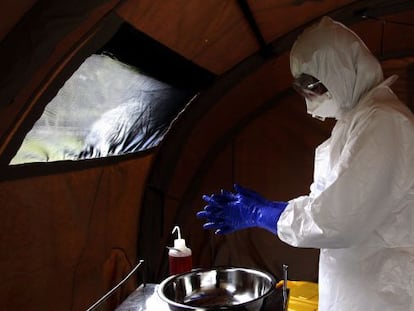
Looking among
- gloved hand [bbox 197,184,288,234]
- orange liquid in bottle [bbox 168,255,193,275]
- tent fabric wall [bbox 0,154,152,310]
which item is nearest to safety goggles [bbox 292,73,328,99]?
gloved hand [bbox 197,184,288,234]

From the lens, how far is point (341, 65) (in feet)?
4.54

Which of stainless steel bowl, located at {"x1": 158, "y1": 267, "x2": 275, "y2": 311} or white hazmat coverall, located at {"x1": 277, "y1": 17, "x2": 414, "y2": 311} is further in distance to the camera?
stainless steel bowl, located at {"x1": 158, "y1": 267, "x2": 275, "y2": 311}

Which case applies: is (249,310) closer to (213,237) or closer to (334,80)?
→ (334,80)

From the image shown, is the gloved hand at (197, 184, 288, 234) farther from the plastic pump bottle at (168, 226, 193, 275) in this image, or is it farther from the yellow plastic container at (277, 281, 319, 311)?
the yellow plastic container at (277, 281, 319, 311)

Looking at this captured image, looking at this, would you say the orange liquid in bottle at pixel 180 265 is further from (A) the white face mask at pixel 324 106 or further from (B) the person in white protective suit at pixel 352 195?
(A) the white face mask at pixel 324 106

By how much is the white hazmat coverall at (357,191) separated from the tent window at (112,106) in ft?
2.13

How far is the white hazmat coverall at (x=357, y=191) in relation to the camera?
1201 millimetres

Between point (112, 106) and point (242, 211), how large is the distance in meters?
0.77

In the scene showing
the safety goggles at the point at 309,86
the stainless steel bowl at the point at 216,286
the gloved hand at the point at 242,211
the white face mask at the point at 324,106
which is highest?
the safety goggles at the point at 309,86

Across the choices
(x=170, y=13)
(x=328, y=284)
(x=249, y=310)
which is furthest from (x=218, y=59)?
(x=249, y=310)

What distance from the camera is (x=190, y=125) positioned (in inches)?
103

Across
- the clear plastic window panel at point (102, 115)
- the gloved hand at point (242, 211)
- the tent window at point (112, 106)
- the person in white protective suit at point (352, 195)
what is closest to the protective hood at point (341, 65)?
the person in white protective suit at point (352, 195)

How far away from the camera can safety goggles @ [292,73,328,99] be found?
144 centimetres

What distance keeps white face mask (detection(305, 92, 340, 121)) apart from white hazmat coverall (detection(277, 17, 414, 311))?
1 centimetres
